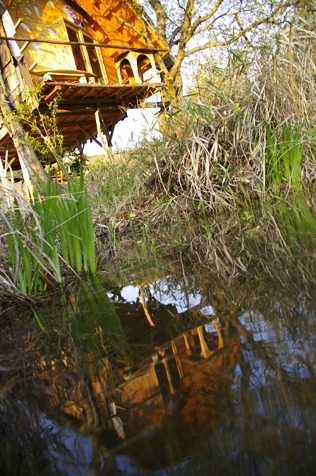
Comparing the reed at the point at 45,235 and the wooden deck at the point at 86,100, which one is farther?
the wooden deck at the point at 86,100

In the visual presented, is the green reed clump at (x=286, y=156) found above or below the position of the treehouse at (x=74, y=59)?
below

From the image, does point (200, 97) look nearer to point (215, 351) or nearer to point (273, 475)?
point (215, 351)

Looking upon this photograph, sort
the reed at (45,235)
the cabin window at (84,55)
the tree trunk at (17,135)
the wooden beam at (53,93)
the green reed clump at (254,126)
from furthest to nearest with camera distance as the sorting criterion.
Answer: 1. the cabin window at (84,55)
2. the wooden beam at (53,93)
3. the tree trunk at (17,135)
4. the green reed clump at (254,126)
5. the reed at (45,235)

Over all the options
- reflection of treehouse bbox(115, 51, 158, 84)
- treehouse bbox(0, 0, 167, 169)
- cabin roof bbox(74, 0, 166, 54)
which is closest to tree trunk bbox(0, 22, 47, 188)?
treehouse bbox(0, 0, 167, 169)

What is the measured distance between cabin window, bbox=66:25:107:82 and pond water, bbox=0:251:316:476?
1005 centimetres

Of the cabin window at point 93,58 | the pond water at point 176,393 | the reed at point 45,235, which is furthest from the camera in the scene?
the cabin window at point 93,58

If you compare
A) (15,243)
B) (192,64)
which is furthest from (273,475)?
(192,64)

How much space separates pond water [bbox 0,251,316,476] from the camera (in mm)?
355

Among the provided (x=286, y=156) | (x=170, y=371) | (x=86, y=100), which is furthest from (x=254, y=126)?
(x=86, y=100)

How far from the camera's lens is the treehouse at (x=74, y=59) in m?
6.90

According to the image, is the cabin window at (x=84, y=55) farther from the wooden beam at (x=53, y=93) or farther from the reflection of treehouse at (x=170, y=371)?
the reflection of treehouse at (x=170, y=371)

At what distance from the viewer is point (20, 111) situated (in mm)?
6008

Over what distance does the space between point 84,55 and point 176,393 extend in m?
11.1

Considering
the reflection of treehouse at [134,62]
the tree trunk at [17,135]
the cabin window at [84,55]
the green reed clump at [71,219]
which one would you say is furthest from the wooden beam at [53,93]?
the green reed clump at [71,219]
